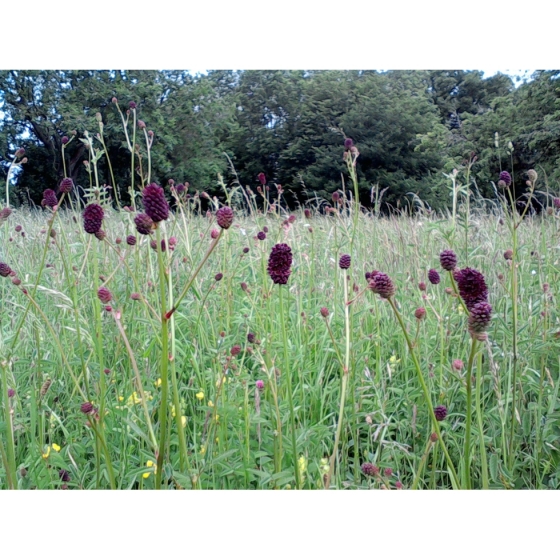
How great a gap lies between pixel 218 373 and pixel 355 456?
425mm

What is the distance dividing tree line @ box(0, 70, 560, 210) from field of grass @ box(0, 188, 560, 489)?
16 centimetres

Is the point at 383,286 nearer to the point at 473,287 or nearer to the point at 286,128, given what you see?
the point at 473,287

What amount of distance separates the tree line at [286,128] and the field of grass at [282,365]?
16cm

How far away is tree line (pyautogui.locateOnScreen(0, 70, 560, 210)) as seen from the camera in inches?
63.9

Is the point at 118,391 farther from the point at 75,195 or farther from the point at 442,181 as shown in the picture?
the point at 442,181

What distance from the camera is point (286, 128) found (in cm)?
183

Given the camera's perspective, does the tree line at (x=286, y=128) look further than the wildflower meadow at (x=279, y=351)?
Yes

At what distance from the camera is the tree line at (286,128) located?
63.9 inches

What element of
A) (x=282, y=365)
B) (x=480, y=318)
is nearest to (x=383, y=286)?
(x=480, y=318)

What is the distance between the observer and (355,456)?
1.18 meters

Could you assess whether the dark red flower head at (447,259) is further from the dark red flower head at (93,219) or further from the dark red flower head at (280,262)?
the dark red flower head at (93,219)

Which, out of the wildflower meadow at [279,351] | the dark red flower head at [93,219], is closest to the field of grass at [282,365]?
the wildflower meadow at [279,351]
